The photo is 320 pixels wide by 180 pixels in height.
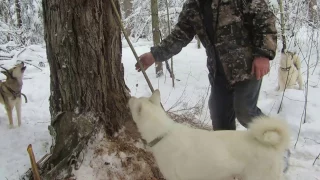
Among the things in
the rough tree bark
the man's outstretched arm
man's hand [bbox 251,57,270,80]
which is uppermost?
the rough tree bark

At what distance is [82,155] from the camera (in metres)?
2.95

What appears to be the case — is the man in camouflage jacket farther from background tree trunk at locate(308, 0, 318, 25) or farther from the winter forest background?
background tree trunk at locate(308, 0, 318, 25)

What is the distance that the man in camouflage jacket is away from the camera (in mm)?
2705

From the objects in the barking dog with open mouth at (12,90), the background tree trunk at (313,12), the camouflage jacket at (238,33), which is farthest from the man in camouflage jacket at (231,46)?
the background tree trunk at (313,12)

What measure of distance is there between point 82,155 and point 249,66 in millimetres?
1653

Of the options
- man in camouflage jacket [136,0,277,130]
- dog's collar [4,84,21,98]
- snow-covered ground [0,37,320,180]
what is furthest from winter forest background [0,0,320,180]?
man in camouflage jacket [136,0,277,130]

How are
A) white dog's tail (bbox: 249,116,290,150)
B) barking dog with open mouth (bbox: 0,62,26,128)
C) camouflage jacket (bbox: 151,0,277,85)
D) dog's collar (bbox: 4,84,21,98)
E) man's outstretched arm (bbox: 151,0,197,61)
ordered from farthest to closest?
dog's collar (bbox: 4,84,21,98) < barking dog with open mouth (bbox: 0,62,26,128) < man's outstretched arm (bbox: 151,0,197,61) < camouflage jacket (bbox: 151,0,277,85) < white dog's tail (bbox: 249,116,290,150)

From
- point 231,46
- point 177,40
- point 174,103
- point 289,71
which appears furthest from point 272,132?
point 289,71

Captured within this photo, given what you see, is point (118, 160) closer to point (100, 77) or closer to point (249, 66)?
point (100, 77)

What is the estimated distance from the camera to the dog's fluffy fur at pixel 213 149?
2.45 metres

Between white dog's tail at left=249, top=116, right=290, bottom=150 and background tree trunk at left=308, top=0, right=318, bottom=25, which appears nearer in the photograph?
white dog's tail at left=249, top=116, right=290, bottom=150

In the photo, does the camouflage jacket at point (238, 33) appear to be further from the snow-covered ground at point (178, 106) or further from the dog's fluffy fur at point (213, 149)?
the snow-covered ground at point (178, 106)

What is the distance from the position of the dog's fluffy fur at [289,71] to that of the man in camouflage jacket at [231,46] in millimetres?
4354

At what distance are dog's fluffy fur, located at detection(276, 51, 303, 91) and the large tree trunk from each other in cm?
503
